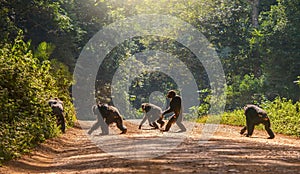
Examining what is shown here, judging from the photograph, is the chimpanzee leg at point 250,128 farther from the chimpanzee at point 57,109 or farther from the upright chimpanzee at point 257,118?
the chimpanzee at point 57,109

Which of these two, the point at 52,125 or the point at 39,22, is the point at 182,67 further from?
the point at 52,125

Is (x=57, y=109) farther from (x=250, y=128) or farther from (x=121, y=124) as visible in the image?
(x=250, y=128)

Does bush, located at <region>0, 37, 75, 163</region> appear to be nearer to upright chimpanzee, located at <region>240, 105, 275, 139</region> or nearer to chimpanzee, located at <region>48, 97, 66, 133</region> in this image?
chimpanzee, located at <region>48, 97, 66, 133</region>

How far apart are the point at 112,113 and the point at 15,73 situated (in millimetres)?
4185

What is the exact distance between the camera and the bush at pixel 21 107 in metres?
12.9

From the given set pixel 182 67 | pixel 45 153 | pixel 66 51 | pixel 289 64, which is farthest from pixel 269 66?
pixel 45 153

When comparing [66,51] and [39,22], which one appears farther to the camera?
[66,51]

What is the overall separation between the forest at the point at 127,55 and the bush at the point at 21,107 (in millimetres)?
29

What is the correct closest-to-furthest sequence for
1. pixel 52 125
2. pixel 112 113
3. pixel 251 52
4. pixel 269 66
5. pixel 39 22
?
pixel 52 125, pixel 112 113, pixel 39 22, pixel 269 66, pixel 251 52

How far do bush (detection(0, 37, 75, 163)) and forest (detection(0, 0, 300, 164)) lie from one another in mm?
29

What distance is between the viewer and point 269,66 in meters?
35.5

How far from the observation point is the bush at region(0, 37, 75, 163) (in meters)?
12.9

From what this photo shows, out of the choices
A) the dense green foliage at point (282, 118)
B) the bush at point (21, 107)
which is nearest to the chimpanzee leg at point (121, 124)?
the bush at point (21, 107)

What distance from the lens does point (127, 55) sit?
4991 cm
